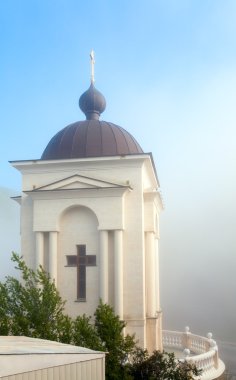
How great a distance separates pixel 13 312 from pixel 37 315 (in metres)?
0.74

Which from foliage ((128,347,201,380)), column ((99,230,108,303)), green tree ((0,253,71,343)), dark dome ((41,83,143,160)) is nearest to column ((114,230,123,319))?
column ((99,230,108,303))

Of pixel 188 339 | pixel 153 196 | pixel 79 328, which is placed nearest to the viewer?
pixel 79 328

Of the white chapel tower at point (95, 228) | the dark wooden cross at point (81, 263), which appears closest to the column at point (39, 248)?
the white chapel tower at point (95, 228)

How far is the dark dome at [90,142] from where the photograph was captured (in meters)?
19.1

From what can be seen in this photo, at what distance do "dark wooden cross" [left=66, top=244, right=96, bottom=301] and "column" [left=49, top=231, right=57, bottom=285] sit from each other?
1.70 ft

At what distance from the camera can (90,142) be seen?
1923 cm

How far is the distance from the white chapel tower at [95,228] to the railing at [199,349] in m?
1.87

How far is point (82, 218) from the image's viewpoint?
59.5 ft

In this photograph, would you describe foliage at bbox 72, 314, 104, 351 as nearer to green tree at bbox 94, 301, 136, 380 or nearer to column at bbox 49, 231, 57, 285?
green tree at bbox 94, 301, 136, 380

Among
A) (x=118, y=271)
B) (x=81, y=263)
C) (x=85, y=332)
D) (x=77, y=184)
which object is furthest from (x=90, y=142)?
(x=85, y=332)

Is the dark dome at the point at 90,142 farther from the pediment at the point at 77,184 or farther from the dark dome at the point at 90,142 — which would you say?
the pediment at the point at 77,184

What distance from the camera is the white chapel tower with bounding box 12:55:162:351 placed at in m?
17.3

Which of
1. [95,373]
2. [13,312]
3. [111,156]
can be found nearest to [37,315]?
[13,312]

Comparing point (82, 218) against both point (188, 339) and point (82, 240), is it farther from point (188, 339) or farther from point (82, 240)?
point (188, 339)
